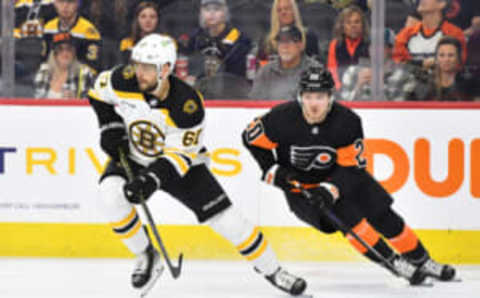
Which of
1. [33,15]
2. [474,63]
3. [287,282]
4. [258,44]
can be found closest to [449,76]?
[474,63]

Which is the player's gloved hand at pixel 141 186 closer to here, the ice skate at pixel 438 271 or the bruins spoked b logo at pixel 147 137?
the bruins spoked b logo at pixel 147 137

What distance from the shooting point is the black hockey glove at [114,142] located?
4.84 meters

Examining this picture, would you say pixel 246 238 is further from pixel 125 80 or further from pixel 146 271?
pixel 125 80

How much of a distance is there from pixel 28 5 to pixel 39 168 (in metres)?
0.90

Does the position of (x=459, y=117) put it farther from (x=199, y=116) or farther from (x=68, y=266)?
(x=68, y=266)

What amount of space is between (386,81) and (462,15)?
533 mm

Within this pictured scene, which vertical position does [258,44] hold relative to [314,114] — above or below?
above

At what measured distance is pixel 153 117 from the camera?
4.78 m

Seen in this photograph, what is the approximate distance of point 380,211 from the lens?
5.08 meters

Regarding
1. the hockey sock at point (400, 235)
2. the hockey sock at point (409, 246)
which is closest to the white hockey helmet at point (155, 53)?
the hockey sock at point (400, 235)

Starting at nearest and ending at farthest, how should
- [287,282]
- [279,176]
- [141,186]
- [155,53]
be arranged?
[141,186], [155,53], [287,282], [279,176]

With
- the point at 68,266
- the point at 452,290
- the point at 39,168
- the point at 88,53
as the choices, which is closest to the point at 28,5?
the point at 88,53

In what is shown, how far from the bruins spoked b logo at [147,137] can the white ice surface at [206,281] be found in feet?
2.12

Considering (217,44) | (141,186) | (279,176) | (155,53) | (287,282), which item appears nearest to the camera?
(141,186)
